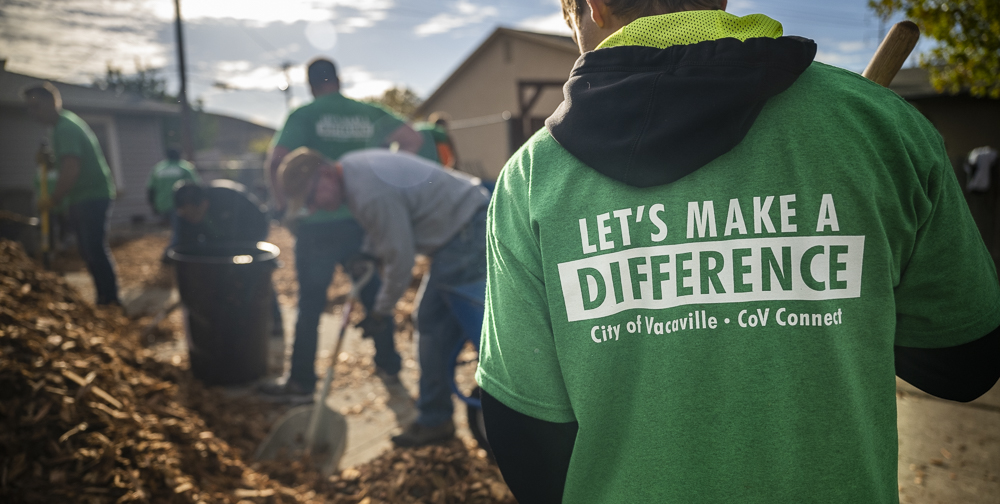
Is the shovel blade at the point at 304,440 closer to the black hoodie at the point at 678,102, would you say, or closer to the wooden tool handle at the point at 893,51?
the black hoodie at the point at 678,102

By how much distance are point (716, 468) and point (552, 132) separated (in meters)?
0.59

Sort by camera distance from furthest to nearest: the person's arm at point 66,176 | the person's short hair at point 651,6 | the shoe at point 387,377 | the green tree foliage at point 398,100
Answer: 1. the green tree foliage at point 398,100
2. the person's arm at point 66,176
3. the shoe at point 387,377
4. the person's short hair at point 651,6

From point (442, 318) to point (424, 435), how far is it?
73 centimetres

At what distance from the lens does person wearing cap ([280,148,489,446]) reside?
3389mm

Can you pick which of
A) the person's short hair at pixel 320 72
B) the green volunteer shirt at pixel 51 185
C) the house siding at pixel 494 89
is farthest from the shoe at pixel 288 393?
the house siding at pixel 494 89

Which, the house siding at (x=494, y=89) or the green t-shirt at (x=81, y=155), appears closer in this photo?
the green t-shirt at (x=81, y=155)

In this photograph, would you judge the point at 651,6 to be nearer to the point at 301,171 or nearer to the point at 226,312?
the point at 301,171

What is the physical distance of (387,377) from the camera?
4633 millimetres

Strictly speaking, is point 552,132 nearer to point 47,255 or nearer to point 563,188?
point 563,188

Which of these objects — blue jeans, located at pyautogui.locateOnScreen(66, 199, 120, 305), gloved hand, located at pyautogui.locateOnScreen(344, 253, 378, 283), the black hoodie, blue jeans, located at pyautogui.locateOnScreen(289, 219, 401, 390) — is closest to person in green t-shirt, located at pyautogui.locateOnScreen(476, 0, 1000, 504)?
the black hoodie

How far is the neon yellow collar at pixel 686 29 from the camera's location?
87 centimetres

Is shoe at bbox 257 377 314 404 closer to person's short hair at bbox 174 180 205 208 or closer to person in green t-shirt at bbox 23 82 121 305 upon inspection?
person's short hair at bbox 174 180 205 208

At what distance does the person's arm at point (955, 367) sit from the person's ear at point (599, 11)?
2.77 ft

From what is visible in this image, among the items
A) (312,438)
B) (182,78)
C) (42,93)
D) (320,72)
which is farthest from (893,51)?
(182,78)
